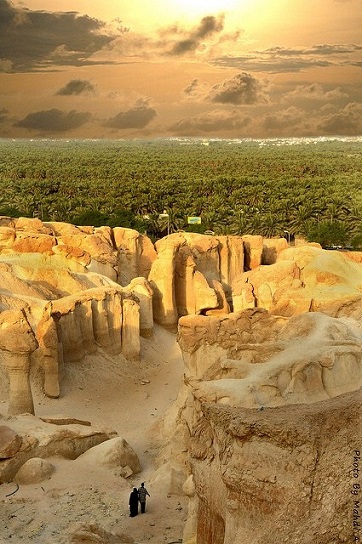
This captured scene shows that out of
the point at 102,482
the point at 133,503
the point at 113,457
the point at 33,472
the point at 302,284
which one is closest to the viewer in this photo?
the point at 133,503

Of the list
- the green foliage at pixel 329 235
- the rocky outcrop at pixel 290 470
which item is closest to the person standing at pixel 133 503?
the rocky outcrop at pixel 290 470

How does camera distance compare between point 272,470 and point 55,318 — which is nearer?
point 272,470

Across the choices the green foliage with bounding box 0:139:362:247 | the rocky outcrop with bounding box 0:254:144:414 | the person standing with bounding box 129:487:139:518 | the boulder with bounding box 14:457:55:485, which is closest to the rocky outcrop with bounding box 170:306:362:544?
the person standing with bounding box 129:487:139:518

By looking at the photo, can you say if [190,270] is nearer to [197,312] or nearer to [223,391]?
[197,312]

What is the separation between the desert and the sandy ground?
48 millimetres

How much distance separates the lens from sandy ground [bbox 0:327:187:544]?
1433cm

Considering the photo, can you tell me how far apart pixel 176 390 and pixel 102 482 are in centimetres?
957

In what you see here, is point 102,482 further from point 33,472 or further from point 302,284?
point 302,284

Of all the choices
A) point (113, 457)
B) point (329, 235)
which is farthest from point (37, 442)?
point (329, 235)

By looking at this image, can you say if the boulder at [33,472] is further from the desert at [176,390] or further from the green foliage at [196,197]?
the green foliage at [196,197]

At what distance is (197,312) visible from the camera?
1325 inches

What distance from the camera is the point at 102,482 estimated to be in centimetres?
1683

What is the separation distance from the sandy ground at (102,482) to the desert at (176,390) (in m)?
0.05

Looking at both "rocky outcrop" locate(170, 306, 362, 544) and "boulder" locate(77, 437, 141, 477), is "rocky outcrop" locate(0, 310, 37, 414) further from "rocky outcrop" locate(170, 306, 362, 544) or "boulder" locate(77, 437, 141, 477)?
"rocky outcrop" locate(170, 306, 362, 544)
